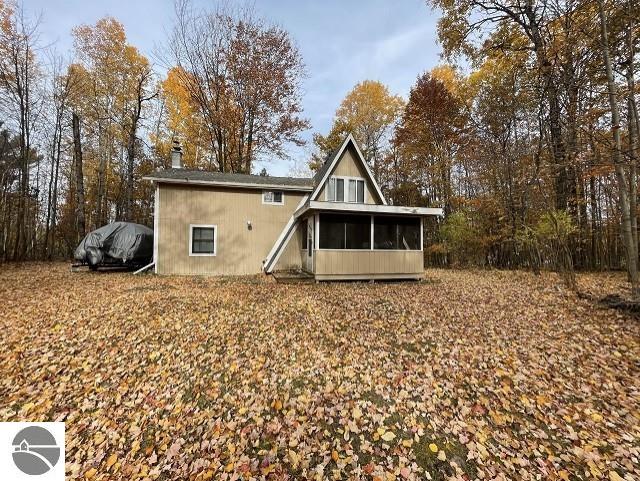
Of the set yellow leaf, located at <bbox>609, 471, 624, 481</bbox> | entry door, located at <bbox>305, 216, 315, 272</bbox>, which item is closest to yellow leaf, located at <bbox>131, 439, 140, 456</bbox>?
yellow leaf, located at <bbox>609, 471, 624, 481</bbox>

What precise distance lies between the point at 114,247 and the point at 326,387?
1303 cm

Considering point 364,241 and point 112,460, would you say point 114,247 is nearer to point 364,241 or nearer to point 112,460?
point 364,241

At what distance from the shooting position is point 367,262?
10.7 m

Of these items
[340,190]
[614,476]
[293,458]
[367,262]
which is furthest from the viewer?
[340,190]

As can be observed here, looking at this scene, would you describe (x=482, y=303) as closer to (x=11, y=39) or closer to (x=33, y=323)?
(x=33, y=323)

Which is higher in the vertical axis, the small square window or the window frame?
the small square window

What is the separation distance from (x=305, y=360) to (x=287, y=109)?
20.2 meters

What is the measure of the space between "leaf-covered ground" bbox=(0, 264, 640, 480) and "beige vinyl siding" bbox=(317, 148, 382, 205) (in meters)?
7.10

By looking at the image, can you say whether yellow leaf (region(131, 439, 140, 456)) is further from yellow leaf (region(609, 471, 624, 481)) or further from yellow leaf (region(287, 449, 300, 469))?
yellow leaf (region(609, 471, 624, 481))

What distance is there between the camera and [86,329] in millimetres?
5738

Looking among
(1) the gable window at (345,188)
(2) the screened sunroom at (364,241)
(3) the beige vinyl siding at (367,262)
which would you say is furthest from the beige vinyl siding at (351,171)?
(3) the beige vinyl siding at (367,262)

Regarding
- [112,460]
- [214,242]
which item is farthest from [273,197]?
[112,460]

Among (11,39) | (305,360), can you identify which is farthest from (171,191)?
(11,39)

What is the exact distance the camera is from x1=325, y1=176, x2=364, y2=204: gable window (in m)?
12.8
